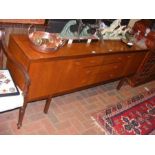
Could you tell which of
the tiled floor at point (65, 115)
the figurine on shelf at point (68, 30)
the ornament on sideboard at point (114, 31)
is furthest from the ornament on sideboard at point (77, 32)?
the tiled floor at point (65, 115)

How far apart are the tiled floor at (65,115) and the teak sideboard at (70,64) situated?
0.31 meters

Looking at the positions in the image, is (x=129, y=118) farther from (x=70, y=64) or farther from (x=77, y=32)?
(x=77, y=32)

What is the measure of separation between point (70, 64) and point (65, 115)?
2.61ft

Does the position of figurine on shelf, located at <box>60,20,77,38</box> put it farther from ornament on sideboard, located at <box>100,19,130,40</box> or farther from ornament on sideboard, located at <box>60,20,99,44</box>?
ornament on sideboard, located at <box>100,19,130,40</box>

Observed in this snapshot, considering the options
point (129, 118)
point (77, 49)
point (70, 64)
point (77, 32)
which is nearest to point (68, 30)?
point (77, 32)

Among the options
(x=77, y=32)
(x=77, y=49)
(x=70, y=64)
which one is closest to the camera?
(x=70, y=64)

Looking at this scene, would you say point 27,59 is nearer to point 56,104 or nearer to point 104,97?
point 56,104

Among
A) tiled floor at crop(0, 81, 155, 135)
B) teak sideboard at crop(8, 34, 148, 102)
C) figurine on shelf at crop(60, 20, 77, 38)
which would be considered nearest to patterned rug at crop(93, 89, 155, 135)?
tiled floor at crop(0, 81, 155, 135)

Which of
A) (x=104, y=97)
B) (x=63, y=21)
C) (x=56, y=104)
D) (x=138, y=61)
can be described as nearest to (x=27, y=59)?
(x=63, y=21)

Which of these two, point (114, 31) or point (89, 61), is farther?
point (114, 31)

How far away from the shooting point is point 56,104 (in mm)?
3162

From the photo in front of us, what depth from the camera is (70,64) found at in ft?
8.69

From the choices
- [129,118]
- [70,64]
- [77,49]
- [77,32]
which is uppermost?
[77,32]
